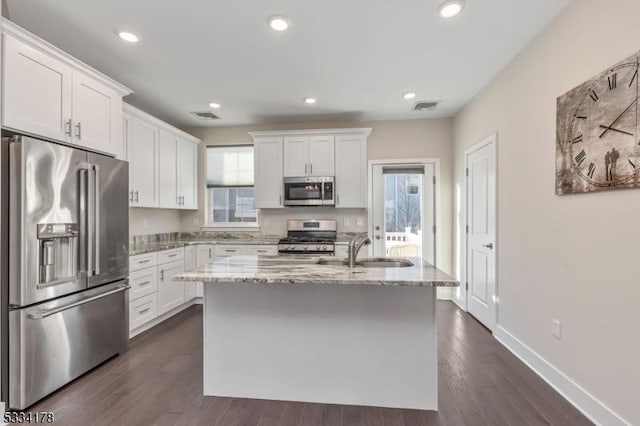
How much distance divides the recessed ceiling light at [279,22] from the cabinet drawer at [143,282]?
2660 mm

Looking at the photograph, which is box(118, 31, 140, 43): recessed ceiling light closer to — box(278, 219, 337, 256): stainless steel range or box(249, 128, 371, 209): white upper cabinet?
box(249, 128, 371, 209): white upper cabinet

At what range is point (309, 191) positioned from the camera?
14.5ft

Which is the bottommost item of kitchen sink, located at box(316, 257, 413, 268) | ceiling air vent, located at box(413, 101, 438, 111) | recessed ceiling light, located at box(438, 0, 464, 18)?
kitchen sink, located at box(316, 257, 413, 268)

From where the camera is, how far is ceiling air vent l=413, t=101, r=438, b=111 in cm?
397

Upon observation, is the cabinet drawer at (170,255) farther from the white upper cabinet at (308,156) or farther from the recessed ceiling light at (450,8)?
the recessed ceiling light at (450,8)

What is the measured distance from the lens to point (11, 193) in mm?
1961

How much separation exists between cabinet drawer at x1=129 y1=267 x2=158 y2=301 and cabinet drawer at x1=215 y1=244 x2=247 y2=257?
93 cm

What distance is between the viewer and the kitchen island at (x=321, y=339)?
1.98 m

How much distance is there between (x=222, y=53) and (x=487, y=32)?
2156 millimetres

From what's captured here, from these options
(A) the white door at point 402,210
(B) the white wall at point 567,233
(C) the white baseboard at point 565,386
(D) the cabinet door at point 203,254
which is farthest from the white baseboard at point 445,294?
(D) the cabinet door at point 203,254

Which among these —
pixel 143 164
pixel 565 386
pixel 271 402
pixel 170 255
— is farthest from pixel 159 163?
pixel 565 386

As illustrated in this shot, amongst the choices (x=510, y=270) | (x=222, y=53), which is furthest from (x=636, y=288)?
(x=222, y=53)

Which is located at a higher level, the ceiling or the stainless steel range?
the ceiling

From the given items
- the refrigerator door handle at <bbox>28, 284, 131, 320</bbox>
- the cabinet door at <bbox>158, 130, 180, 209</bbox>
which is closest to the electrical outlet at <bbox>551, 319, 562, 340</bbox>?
the refrigerator door handle at <bbox>28, 284, 131, 320</bbox>
